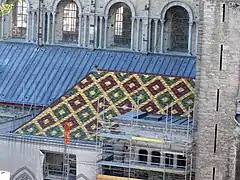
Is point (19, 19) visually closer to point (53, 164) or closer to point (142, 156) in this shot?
point (53, 164)

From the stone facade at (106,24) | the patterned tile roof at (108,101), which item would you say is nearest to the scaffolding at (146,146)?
the patterned tile roof at (108,101)

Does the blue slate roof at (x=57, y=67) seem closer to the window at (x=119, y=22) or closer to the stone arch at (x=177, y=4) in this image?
the window at (x=119, y=22)

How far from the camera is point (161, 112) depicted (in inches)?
1506

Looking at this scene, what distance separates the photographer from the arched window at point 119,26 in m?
46.1

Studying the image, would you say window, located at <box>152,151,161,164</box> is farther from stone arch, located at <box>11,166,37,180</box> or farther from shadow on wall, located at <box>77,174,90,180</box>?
stone arch, located at <box>11,166,37,180</box>

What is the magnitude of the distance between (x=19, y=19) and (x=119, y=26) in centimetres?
642

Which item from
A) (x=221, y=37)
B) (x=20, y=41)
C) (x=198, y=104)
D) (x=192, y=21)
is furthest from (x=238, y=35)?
(x=20, y=41)

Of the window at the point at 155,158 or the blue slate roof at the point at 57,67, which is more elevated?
the blue slate roof at the point at 57,67

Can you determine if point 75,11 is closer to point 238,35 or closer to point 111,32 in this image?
point 111,32

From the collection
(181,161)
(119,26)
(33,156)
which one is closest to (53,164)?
(33,156)

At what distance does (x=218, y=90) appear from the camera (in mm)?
34562

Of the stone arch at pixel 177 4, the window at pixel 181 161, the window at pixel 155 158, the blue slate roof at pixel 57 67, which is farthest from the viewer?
the stone arch at pixel 177 4

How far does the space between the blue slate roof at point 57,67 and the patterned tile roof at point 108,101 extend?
301 centimetres

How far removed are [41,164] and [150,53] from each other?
33.6 ft
